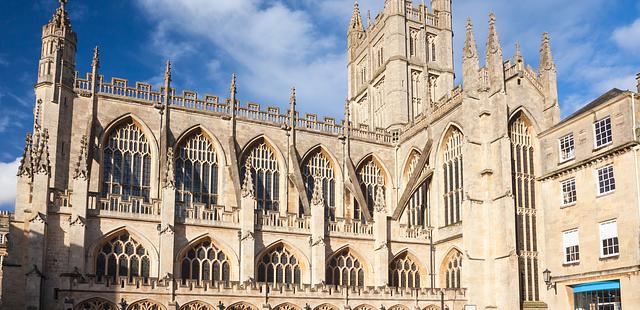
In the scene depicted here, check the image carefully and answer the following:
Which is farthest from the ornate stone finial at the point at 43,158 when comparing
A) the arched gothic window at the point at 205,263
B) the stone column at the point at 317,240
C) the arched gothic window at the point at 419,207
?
the arched gothic window at the point at 419,207

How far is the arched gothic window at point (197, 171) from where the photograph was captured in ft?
124

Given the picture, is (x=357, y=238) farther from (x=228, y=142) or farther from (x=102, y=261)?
(x=102, y=261)

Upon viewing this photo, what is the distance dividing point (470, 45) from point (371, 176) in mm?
10561

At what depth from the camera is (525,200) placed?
118ft

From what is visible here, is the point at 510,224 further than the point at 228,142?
No

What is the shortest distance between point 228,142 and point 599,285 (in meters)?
20.7

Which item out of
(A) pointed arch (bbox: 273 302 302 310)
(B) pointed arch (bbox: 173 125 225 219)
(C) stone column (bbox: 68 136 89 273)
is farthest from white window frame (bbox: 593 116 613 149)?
(C) stone column (bbox: 68 136 89 273)

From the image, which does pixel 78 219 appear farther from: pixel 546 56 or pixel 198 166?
pixel 546 56

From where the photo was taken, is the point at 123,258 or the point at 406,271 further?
the point at 406,271

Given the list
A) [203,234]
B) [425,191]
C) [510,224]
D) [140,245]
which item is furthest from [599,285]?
[140,245]

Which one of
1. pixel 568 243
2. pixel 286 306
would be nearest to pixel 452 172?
pixel 568 243

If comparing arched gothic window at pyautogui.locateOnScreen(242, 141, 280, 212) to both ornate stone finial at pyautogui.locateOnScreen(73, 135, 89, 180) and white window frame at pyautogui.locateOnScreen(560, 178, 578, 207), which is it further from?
white window frame at pyautogui.locateOnScreen(560, 178, 578, 207)

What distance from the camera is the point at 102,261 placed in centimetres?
3094

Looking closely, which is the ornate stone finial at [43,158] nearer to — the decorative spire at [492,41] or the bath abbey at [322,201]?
the bath abbey at [322,201]
